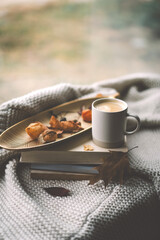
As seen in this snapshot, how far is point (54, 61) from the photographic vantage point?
2488 mm

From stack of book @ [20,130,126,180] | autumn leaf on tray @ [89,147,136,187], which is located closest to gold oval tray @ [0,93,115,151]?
stack of book @ [20,130,126,180]

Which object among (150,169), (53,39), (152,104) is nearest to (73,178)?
(150,169)

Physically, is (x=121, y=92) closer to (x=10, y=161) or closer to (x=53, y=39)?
(x=10, y=161)

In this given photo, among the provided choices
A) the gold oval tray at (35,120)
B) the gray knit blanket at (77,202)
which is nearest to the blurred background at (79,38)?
the gold oval tray at (35,120)

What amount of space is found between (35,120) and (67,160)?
20 centimetres

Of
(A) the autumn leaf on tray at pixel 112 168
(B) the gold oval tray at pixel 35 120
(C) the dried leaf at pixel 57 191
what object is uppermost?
(B) the gold oval tray at pixel 35 120

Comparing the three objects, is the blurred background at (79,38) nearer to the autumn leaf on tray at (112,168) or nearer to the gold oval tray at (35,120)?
the gold oval tray at (35,120)

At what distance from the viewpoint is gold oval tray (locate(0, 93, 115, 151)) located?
0.70m

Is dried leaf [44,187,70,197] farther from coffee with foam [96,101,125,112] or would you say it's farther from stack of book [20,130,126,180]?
coffee with foam [96,101,125,112]

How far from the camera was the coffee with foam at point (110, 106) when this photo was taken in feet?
2.43

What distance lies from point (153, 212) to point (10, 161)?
0.45m

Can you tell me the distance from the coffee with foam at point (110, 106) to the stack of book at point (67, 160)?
107 mm

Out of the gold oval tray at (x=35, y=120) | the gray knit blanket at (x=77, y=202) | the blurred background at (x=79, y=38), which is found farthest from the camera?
the blurred background at (x=79, y=38)

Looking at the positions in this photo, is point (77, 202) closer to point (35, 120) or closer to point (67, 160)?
point (67, 160)
